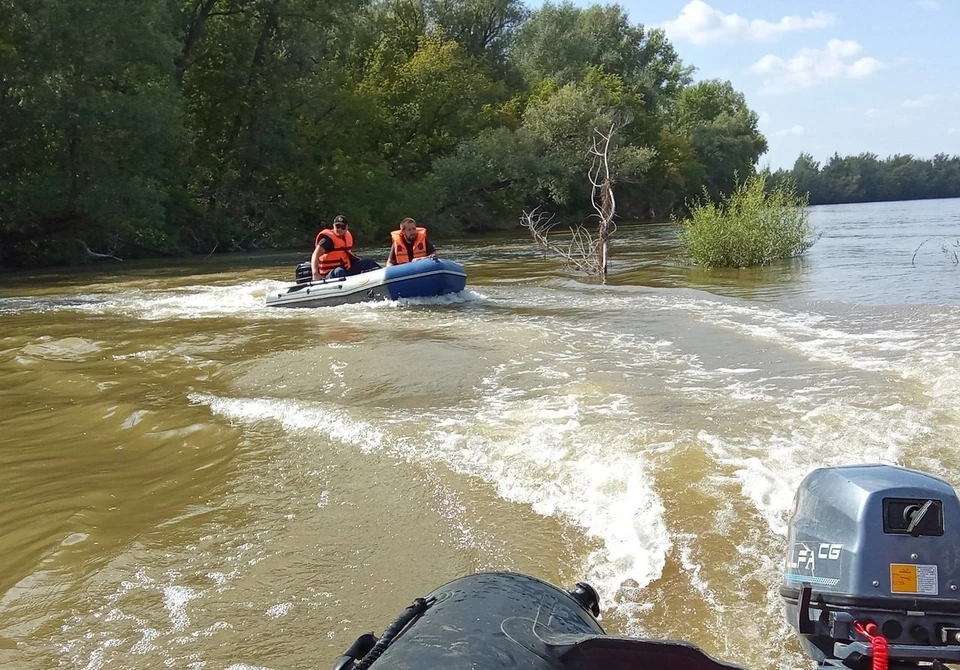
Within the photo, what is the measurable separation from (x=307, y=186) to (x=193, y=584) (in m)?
25.5

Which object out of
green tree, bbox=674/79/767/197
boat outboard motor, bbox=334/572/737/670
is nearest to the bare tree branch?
boat outboard motor, bbox=334/572/737/670

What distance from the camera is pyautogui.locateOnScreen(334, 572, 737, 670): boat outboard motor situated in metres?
1.55

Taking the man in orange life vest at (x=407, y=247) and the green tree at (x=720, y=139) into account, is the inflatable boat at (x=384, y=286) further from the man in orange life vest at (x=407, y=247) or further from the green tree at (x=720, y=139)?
the green tree at (x=720, y=139)

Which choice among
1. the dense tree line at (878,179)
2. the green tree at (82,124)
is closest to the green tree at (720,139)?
the dense tree line at (878,179)

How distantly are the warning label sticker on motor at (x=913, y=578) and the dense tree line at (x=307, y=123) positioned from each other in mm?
14265

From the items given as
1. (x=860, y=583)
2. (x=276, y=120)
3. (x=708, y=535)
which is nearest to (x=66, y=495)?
(x=708, y=535)

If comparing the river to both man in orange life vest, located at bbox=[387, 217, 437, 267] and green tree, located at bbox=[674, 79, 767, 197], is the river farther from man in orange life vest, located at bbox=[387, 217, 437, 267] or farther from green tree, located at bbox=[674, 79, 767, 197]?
green tree, located at bbox=[674, 79, 767, 197]

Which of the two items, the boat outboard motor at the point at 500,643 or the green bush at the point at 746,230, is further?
the green bush at the point at 746,230

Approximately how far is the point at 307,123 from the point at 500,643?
1134 inches

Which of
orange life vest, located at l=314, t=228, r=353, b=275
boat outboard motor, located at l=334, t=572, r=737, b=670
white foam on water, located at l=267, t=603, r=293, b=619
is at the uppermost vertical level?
orange life vest, located at l=314, t=228, r=353, b=275

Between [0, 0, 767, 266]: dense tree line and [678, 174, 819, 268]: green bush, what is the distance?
176cm

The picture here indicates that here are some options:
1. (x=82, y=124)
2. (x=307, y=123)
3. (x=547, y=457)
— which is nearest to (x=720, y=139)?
(x=307, y=123)

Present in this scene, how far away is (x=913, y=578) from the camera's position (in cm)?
199

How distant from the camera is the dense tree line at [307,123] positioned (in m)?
18.6
